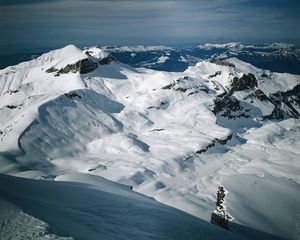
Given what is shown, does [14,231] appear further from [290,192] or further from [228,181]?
[228,181]

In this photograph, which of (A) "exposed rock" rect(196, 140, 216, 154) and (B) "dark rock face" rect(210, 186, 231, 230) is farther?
(A) "exposed rock" rect(196, 140, 216, 154)

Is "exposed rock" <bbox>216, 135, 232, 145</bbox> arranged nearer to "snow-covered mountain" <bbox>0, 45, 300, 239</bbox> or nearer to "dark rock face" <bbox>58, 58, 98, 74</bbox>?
"snow-covered mountain" <bbox>0, 45, 300, 239</bbox>

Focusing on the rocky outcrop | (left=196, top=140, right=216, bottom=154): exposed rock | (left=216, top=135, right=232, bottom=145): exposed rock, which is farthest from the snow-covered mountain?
the rocky outcrop

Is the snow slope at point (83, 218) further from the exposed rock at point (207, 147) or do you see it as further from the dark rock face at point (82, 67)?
the dark rock face at point (82, 67)

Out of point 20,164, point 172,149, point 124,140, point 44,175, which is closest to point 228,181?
point 172,149

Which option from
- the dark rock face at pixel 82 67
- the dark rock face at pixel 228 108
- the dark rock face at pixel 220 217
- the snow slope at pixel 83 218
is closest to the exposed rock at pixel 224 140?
the dark rock face at pixel 228 108

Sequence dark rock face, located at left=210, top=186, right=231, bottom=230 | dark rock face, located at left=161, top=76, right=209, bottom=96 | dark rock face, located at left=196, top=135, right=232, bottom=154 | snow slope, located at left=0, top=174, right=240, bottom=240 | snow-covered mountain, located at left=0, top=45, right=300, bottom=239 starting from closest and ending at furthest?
snow slope, located at left=0, top=174, right=240, bottom=240 < dark rock face, located at left=210, top=186, right=231, bottom=230 < snow-covered mountain, located at left=0, top=45, right=300, bottom=239 < dark rock face, located at left=196, top=135, right=232, bottom=154 < dark rock face, located at left=161, top=76, right=209, bottom=96
